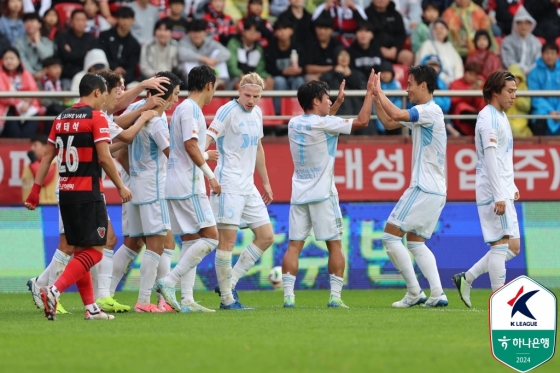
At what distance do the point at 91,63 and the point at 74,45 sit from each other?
30.0 inches

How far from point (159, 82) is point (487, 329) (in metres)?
4.18

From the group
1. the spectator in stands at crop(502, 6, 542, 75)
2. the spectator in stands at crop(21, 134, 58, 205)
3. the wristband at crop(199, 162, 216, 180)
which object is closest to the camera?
the wristband at crop(199, 162, 216, 180)

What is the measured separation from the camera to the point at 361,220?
15023 millimetres

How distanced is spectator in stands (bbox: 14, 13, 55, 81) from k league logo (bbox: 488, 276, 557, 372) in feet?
37.6

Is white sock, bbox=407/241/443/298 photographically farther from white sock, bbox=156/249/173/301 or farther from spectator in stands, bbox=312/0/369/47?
spectator in stands, bbox=312/0/369/47

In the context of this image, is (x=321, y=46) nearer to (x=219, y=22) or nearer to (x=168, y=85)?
(x=219, y=22)

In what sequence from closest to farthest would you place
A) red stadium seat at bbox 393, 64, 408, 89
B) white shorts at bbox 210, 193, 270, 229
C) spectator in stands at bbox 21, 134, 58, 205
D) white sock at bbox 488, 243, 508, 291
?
white shorts at bbox 210, 193, 270, 229
white sock at bbox 488, 243, 508, 291
spectator in stands at bbox 21, 134, 58, 205
red stadium seat at bbox 393, 64, 408, 89

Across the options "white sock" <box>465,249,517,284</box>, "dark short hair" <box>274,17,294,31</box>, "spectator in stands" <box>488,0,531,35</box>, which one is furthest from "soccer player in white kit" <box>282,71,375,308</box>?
"spectator in stands" <box>488,0,531,35</box>

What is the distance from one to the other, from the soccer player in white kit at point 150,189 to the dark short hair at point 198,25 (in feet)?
23.9

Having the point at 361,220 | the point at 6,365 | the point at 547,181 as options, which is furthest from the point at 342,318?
the point at 547,181

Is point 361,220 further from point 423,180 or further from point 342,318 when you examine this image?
point 342,318

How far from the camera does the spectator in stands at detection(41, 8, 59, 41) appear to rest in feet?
60.6

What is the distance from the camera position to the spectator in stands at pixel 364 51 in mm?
18297

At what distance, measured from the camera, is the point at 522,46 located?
19.5 metres
